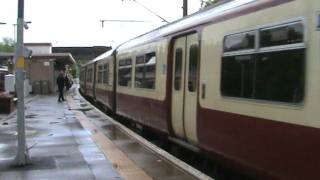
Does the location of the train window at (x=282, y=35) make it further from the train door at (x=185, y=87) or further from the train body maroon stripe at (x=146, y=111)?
the train body maroon stripe at (x=146, y=111)

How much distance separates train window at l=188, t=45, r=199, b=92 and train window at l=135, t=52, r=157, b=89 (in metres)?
3.05

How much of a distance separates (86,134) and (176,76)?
453 cm

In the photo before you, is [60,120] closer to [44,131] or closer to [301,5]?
[44,131]

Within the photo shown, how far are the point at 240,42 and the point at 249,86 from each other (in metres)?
0.65

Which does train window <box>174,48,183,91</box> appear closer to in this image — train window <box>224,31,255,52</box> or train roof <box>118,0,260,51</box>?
train roof <box>118,0,260,51</box>

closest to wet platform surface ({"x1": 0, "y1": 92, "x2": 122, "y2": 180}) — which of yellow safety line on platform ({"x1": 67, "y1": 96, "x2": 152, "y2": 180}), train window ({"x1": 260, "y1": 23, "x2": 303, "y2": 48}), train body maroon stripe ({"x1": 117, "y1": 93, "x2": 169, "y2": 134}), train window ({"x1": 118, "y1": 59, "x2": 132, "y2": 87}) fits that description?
yellow safety line on platform ({"x1": 67, "y1": 96, "x2": 152, "y2": 180})

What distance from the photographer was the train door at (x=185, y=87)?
1033 cm

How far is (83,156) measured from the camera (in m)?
11.5

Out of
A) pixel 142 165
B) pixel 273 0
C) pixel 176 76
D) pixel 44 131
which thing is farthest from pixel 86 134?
pixel 273 0

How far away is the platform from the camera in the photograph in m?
9.53

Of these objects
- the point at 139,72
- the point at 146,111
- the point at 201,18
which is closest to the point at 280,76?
the point at 201,18

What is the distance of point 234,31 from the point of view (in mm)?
8398

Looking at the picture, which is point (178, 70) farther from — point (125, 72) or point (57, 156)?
point (125, 72)

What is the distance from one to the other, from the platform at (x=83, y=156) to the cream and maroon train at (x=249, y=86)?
2.67ft
